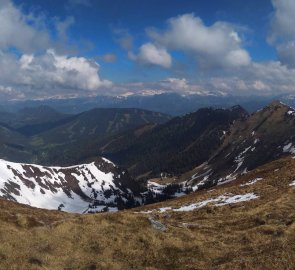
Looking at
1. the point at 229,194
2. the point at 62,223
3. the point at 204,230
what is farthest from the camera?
the point at 229,194

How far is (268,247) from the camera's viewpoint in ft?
81.3

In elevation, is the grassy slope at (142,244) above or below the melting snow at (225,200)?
above

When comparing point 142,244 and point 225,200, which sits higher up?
point 142,244

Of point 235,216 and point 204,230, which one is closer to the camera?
point 204,230

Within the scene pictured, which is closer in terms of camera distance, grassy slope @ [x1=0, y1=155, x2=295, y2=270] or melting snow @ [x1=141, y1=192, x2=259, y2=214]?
grassy slope @ [x1=0, y1=155, x2=295, y2=270]

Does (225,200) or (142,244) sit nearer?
(142,244)

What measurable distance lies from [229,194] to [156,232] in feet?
121

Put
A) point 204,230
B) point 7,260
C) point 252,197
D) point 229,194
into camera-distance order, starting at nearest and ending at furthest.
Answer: point 7,260
point 204,230
point 252,197
point 229,194

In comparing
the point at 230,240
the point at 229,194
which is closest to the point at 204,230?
the point at 230,240

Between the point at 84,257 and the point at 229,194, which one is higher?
the point at 84,257

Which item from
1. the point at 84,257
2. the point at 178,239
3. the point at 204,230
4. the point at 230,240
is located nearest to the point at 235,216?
the point at 204,230

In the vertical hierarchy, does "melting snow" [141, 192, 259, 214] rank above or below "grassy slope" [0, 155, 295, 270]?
below

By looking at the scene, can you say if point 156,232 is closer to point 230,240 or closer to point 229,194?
point 230,240

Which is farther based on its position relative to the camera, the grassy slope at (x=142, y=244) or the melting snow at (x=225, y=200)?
the melting snow at (x=225, y=200)
